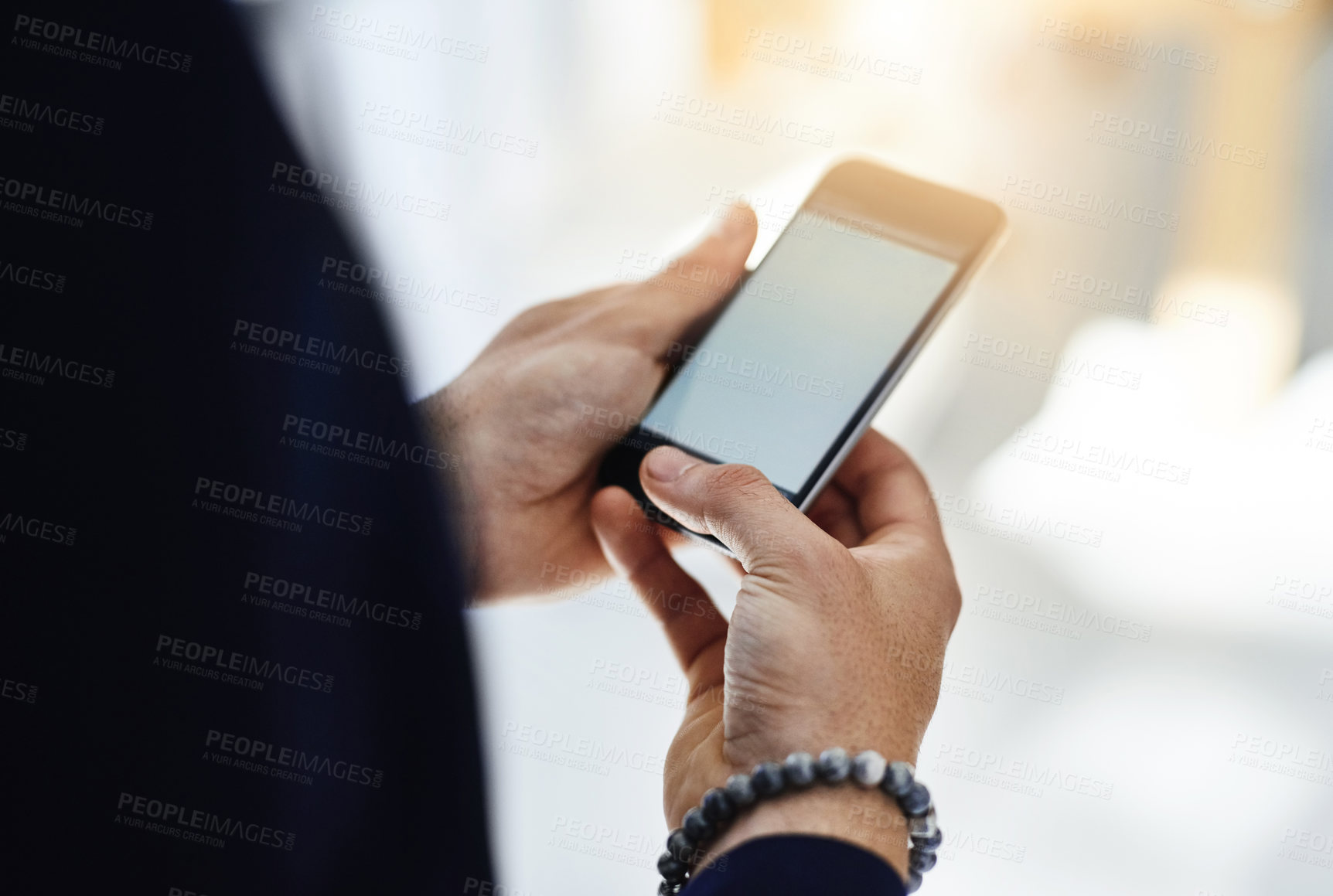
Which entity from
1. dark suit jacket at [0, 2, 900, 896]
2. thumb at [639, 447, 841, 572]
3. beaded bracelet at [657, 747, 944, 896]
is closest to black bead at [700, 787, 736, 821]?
beaded bracelet at [657, 747, 944, 896]

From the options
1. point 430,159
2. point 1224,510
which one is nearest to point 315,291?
point 430,159

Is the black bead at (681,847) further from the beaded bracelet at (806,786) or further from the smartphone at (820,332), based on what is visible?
the smartphone at (820,332)

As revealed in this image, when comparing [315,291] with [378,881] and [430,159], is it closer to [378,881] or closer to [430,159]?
[430,159]

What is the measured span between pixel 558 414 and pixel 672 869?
0.29 meters

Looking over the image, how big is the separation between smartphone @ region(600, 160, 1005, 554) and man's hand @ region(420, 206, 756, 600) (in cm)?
2

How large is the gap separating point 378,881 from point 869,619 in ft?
1.27

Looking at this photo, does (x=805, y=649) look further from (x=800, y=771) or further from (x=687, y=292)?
(x=687, y=292)

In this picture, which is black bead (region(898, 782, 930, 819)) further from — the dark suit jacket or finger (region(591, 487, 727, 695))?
the dark suit jacket

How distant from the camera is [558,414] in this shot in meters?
0.57

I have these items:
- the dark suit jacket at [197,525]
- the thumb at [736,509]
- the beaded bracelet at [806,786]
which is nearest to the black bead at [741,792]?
the beaded bracelet at [806,786]

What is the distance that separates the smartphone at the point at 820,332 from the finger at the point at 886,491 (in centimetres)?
5

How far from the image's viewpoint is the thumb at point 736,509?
1.42 feet

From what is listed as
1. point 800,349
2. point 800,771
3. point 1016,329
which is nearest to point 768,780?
point 800,771

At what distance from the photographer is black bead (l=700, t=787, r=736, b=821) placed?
0.40m
